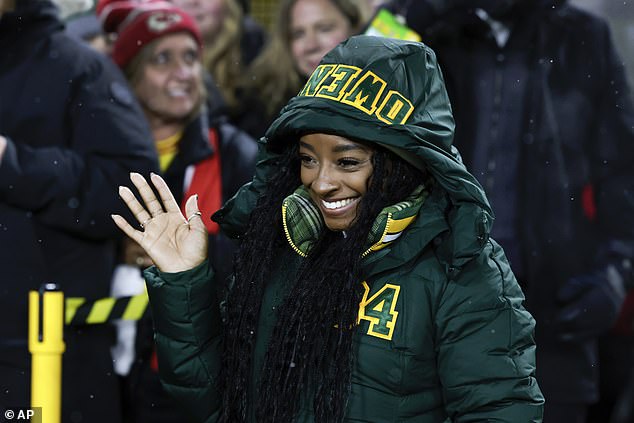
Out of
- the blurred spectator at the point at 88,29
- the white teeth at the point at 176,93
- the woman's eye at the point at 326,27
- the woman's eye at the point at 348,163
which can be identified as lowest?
the blurred spectator at the point at 88,29

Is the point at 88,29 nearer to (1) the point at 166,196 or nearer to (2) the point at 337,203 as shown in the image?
(1) the point at 166,196

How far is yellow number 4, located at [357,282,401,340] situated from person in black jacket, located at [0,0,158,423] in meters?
1.79

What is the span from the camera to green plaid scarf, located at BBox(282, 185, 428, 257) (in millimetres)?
3418

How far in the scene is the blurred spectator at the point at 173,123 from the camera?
18.8 feet

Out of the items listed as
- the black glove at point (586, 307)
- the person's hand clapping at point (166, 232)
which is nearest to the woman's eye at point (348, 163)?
the person's hand clapping at point (166, 232)

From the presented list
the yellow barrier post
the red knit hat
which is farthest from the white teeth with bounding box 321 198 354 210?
the red knit hat

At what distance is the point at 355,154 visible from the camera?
3.49 meters

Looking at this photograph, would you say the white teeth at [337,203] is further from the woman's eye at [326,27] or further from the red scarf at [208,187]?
the woman's eye at [326,27]

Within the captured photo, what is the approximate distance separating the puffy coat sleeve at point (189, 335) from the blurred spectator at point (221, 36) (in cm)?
311

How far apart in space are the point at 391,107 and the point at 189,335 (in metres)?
0.85

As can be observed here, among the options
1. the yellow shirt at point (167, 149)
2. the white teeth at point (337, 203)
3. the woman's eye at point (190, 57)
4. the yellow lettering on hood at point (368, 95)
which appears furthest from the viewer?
the woman's eye at point (190, 57)

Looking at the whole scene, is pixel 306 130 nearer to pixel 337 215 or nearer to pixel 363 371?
pixel 337 215

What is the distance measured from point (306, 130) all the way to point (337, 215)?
245mm

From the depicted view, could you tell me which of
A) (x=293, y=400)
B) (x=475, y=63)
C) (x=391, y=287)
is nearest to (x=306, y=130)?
(x=391, y=287)
